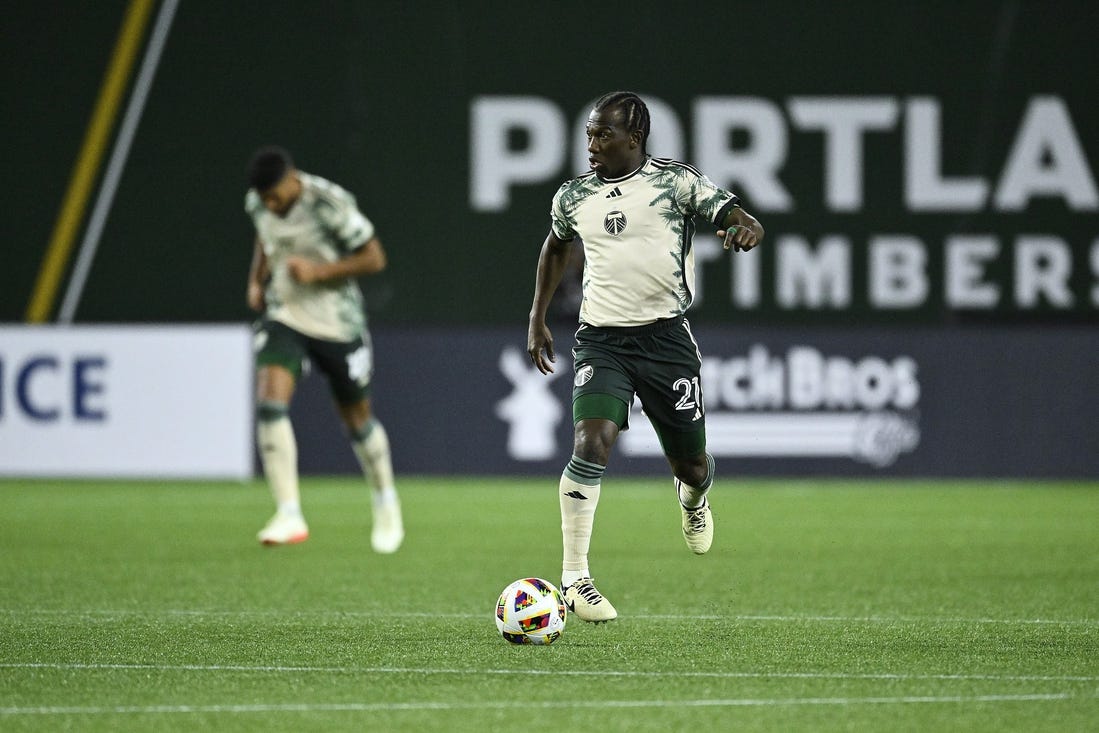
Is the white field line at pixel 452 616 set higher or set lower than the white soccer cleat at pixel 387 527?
higher

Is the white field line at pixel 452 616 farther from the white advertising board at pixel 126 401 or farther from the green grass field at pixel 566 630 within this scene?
the white advertising board at pixel 126 401

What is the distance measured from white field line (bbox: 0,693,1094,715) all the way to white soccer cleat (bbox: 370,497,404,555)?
16.5ft

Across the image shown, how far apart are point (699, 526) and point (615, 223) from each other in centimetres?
154

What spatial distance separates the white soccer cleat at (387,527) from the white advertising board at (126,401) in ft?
18.1

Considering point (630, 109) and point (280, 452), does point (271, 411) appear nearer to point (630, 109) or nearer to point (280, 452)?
point (280, 452)

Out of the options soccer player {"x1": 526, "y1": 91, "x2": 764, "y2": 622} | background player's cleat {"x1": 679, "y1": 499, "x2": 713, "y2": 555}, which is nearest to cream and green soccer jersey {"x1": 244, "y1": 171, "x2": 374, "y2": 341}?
background player's cleat {"x1": 679, "y1": 499, "x2": 713, "y2": 555}

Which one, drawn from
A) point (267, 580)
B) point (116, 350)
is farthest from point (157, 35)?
point (267, 580)

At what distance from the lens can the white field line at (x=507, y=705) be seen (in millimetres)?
5098

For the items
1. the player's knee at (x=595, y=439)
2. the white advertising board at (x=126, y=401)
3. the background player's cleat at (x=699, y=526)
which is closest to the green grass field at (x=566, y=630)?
the background player's cleat at (x=699, y=526)

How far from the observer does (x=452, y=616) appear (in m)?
7.30

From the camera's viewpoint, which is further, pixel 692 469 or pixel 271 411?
pixel 271 411

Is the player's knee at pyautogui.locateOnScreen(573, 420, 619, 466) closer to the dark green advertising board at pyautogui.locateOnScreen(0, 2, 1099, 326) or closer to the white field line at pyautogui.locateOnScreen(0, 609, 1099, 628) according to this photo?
the white field line at pyautogui.locateOnScreen(0, 609, 1099, 628)

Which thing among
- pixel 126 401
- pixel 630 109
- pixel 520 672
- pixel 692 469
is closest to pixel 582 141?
pixel 126 401

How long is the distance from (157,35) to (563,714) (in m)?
12.3
